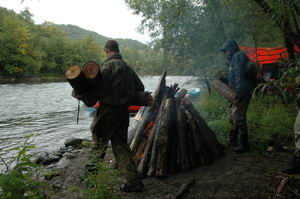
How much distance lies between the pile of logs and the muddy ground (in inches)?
7.1

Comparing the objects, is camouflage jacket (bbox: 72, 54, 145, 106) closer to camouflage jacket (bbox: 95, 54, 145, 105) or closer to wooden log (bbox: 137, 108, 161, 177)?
camouflage jacket (bbox: 95, 54, 145, 105)

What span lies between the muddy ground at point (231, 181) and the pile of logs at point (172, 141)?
180mm

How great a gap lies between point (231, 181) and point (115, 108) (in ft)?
7.03

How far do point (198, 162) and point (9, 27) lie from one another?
61361 mm

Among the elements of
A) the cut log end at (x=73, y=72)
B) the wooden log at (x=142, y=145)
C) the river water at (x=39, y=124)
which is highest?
the cut log end at (x=73, y=72)

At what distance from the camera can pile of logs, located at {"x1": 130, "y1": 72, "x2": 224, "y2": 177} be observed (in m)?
4.61

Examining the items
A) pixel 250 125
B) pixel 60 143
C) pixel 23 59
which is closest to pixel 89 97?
pixel 250 125

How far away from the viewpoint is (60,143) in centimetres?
1003

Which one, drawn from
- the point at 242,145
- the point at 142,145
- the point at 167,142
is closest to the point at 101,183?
the point at 167,142

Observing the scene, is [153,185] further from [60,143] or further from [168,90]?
[60,143]

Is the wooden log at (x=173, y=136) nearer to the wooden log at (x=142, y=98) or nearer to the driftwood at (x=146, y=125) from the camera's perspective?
the driftwood at (x=146, y=125)

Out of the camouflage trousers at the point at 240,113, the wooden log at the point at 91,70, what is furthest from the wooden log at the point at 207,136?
the wooden log at the point at 91,70

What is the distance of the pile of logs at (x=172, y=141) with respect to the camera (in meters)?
4.61

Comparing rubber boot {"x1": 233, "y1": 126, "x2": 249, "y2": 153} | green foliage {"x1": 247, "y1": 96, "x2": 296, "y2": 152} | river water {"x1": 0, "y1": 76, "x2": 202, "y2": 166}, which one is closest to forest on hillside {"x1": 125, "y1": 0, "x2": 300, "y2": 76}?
river water {"x1": 0, "y1": 76, "x2": 202, "y2": 166}
